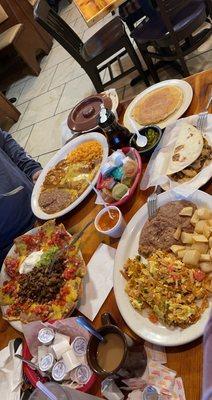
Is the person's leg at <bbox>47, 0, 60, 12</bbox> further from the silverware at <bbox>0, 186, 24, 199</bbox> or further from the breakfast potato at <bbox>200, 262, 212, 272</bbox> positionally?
the breakfast potato at <bbox>200, 262, 212, 272</bbox>

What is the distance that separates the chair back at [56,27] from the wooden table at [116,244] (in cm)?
178

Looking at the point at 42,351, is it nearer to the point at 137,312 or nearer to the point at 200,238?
the point at 137,312

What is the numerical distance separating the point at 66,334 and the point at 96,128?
1137 millimetres

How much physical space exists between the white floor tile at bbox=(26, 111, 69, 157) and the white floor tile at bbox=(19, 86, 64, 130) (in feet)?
0.55

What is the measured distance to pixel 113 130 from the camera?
5.26 feet

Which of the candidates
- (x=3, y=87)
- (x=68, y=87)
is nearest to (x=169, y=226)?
(x=68, y=87)

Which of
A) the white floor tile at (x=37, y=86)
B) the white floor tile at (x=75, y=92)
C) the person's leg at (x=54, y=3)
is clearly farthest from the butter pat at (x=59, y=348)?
the person's leg at (x=54, y=3)

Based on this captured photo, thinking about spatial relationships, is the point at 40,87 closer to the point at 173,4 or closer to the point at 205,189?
the point at 173,4

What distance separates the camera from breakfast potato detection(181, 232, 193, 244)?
3.75 feet

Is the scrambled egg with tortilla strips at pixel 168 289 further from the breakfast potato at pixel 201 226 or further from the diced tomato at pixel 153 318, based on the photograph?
the breakfast potato at pixel 201 226

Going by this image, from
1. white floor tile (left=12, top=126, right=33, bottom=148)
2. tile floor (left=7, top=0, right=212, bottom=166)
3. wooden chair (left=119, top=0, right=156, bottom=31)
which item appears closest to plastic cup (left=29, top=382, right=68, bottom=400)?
tile floor (left=7, top=0, right=212, bottom=166)

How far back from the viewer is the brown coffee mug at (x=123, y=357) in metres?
0.95

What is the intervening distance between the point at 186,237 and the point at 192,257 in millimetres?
98

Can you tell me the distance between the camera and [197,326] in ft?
3.16
